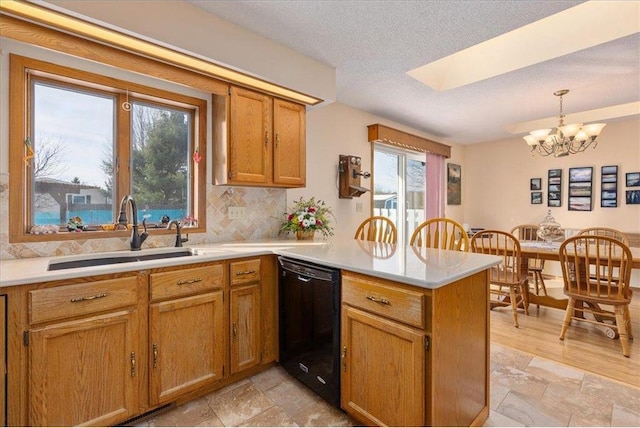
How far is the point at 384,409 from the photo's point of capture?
4.79 feet

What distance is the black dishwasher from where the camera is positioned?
5.62 feet

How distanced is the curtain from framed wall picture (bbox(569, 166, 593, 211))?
6.04 ft

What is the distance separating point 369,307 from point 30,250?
1.99m

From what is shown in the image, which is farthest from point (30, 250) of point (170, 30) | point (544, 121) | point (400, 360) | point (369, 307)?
point (544, 121)

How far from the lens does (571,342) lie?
2.62 m

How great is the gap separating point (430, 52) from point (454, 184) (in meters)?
3.57

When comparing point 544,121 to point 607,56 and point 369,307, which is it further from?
point 369,307

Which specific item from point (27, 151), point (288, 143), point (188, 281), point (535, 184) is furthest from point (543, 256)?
point (27, 151)

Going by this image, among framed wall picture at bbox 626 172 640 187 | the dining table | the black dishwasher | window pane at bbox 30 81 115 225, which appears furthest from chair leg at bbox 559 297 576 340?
window pane at bbox 30 81 115 225

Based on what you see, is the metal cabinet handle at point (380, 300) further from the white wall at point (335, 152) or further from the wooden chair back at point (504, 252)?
the wooden chair back at point (504, 252)

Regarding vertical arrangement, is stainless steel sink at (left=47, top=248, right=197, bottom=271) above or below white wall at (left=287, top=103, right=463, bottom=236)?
below

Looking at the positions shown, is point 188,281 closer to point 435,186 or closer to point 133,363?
point 133,363

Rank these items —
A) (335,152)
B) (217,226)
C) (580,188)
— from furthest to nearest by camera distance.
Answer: (580,188), (335,152), (217,226)

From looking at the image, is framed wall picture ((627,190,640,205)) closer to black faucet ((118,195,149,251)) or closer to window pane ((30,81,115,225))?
black faucet ((118,195,149,251))
